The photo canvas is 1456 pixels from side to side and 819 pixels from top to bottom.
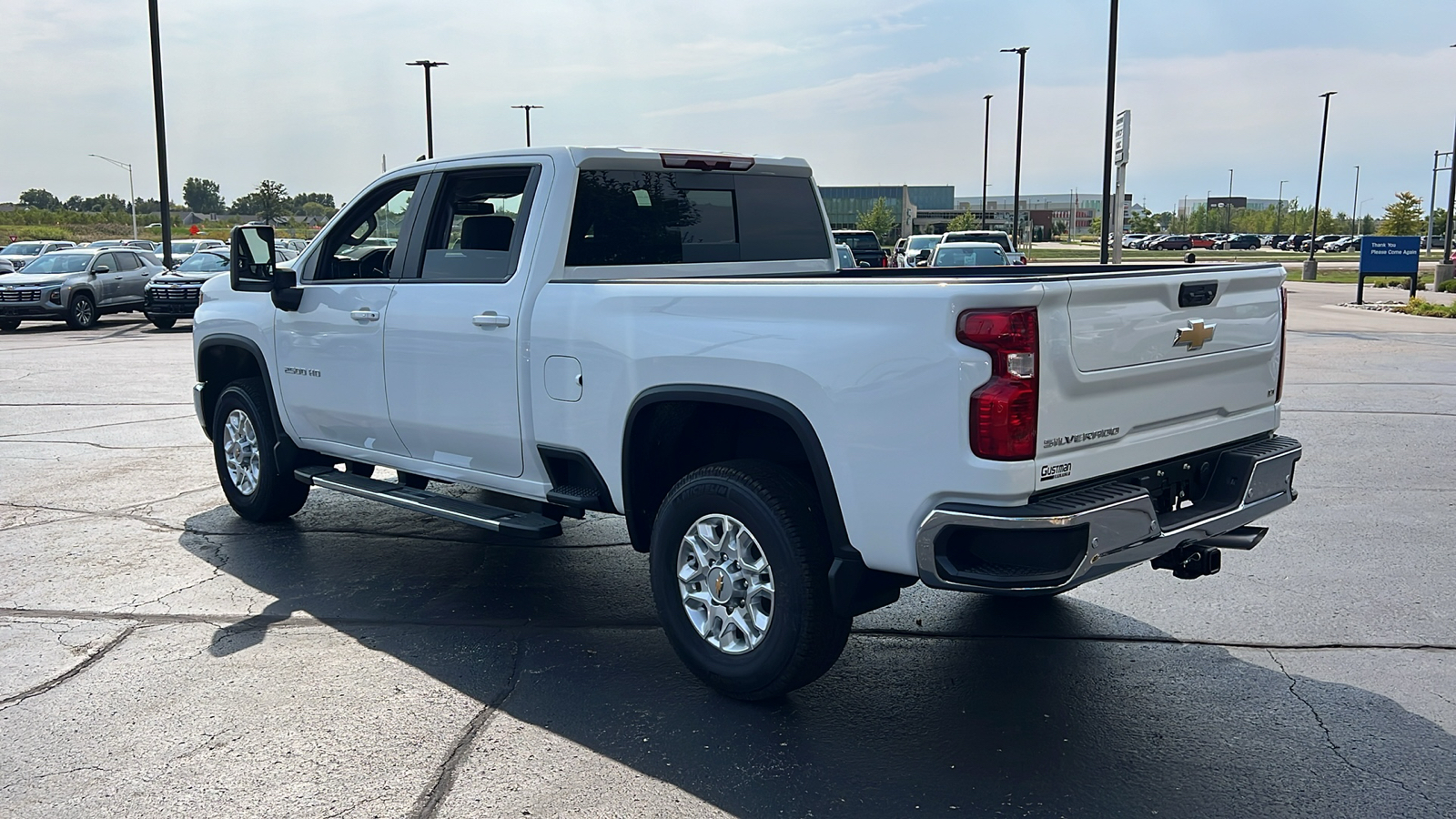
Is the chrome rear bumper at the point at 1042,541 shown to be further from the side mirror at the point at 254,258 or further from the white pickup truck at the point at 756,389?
the side mirror at the point at 254,258

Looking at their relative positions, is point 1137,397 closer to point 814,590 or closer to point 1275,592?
point 814,590

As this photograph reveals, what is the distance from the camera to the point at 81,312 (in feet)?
77.9

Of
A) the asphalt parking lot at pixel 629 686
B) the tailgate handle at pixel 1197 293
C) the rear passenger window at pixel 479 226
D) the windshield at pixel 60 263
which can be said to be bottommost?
the asphalt parking lot at pixel 629 686

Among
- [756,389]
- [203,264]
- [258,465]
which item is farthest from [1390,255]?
[756,389]

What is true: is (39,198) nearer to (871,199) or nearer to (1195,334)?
(871,199)

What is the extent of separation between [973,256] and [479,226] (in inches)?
676

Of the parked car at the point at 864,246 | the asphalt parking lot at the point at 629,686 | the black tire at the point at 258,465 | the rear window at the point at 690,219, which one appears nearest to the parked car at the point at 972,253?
the parked car at the point at 864,246

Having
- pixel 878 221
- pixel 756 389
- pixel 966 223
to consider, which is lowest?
pixel 756 389

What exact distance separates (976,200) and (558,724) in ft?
529

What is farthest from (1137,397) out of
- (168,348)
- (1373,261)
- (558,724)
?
(1373,261)

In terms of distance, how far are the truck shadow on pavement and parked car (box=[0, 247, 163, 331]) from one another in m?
20.4

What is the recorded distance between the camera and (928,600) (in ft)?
19.1

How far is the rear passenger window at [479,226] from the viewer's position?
5.48 metres

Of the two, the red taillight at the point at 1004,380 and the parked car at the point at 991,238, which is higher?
the parked car at the point at 991,238
